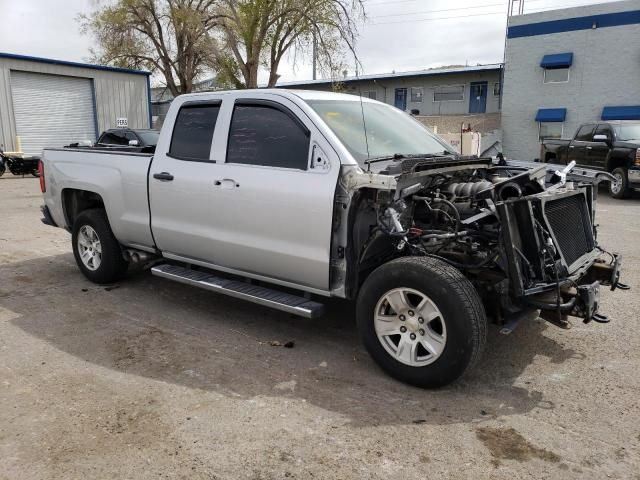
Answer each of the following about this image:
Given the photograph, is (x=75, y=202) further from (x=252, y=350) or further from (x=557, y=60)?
(x=557, y=60)

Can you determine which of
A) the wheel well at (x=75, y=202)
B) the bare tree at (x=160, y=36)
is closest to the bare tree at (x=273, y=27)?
the bare tree at (x=160, y=36)

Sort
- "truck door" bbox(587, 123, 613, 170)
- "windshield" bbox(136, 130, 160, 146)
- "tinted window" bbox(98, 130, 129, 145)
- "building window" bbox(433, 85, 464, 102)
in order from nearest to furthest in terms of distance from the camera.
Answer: "truck door" bbox(587, 123, 613, 170) → "windshield" bbox(136, 130, 160, 146) → "tinted window" bbox(98, 130, 129, 145) → "building window" bbox(433, 85, 464, 102)

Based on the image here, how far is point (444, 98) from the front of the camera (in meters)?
35.0

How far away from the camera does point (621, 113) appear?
2289 cm

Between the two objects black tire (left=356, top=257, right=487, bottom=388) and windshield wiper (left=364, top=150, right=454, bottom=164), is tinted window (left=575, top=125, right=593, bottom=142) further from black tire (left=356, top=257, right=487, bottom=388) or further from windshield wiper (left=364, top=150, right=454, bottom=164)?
black tire (left=356, top=257, right=487, bottom=388)

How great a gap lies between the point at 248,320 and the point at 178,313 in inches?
28.0

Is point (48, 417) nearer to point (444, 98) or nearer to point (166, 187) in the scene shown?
point (166, 187)

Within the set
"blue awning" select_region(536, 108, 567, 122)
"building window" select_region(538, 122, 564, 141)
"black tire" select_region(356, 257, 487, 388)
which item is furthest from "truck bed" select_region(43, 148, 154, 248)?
"building window" select_region(538, 122, 564, 141)

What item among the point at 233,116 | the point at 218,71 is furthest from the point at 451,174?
the point at 218,71

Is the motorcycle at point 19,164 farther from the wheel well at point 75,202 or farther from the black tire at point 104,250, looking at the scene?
the black tire at point 104,250

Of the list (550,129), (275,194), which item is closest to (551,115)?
(550,129)

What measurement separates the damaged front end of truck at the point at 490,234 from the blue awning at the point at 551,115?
22.4 metres

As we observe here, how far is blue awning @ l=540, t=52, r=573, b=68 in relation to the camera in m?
23.8

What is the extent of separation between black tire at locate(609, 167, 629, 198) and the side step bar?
37.3 ft
